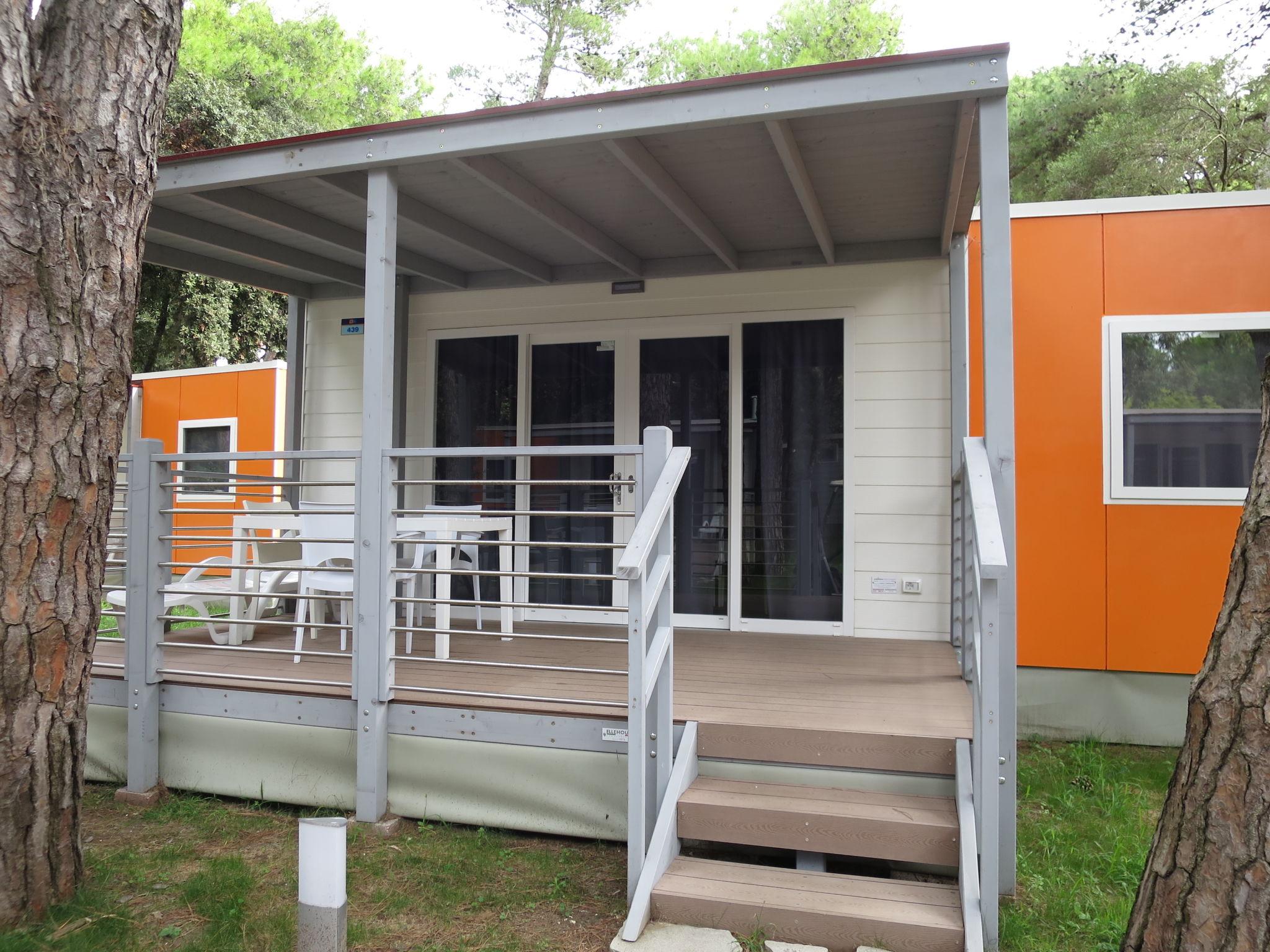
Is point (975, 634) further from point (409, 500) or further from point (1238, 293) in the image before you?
point (409, 500)

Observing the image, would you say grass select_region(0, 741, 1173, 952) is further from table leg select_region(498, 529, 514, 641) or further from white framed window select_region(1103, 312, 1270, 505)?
white framed window select_region(1103, 312, 1270, 505)

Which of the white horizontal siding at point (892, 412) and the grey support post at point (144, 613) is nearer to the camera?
the grey support post at point (144, 613)

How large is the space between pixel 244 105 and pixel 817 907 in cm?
1587

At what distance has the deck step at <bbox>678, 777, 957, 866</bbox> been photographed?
276 centimetres

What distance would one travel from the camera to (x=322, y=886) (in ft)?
7.42

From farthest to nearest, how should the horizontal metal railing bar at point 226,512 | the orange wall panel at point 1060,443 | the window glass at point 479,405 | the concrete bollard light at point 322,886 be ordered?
the window glass at point 479,405
the orange wall panel at point 1060,443
the horizontal metal railing bar at point 226,512
the concrete bollard light at point 322,886

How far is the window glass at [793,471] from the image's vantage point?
5215 mm

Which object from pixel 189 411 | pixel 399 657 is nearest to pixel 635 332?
pixel 399 657

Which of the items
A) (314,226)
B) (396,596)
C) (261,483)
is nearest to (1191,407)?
(396,596)

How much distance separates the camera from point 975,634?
126 inches

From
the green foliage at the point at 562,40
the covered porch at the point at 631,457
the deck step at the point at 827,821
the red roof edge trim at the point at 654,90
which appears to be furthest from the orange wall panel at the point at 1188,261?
the green foliage at the point at 562,40

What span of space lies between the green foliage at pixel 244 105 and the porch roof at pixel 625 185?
5.23 meters

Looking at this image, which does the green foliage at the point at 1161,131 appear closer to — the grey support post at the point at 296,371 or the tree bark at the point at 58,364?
the grey support post at the point at 296,371

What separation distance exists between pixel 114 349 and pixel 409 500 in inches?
132
